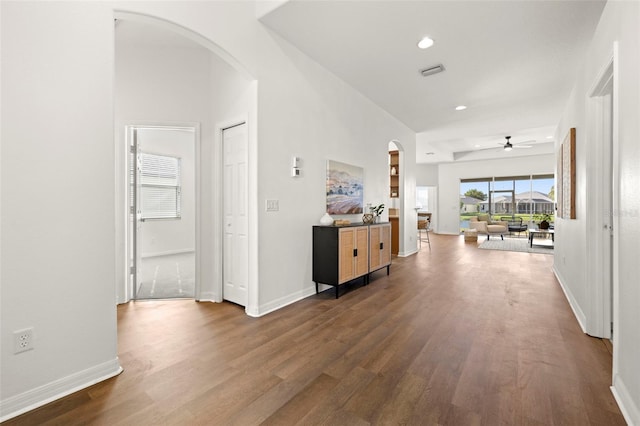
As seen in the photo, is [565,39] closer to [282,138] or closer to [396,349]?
[282,138]

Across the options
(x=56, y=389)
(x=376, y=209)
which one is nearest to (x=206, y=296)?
(x=56, y=389)

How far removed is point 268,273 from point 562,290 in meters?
4.04

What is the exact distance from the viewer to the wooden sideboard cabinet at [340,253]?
368 cm

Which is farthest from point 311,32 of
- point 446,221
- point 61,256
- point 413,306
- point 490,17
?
point 446,221

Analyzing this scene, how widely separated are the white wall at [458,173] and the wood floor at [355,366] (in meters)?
8.89

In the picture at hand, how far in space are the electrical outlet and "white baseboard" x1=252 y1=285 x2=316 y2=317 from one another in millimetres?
1765

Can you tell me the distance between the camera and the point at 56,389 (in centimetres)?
175

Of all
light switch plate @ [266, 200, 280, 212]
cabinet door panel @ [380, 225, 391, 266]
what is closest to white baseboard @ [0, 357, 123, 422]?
light switch plate @ [266, 200, 280, 212]

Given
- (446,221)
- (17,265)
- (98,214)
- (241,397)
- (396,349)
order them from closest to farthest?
(17,265)
(241,397)
(98,214)
(396,349)
(446,221)

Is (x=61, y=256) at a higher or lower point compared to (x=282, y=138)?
lower

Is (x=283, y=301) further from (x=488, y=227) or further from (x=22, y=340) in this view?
(x=488, y=227)

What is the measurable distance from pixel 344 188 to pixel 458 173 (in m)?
9.37

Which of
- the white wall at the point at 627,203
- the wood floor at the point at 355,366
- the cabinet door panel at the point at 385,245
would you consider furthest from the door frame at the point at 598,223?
the cabinet door panel at the point at 385,245

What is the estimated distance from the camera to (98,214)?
6.39ft
